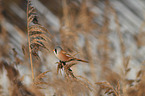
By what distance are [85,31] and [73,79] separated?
3.68ft

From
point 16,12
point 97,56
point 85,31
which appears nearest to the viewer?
point 85,31

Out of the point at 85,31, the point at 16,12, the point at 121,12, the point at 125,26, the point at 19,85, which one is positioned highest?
the point at 16,12

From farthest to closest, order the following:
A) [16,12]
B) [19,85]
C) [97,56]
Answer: [16,12]
[97,56]
[19,85]

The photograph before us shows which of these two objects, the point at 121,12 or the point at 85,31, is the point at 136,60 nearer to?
the point at 121,12

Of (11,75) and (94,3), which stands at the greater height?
(94,3)

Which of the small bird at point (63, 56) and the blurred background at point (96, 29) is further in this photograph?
the blurred background at point (96, 29)

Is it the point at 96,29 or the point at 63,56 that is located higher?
the point at 96,29

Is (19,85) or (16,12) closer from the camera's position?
(19,85)

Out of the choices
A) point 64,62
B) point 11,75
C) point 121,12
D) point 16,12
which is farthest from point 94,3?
point 64,62

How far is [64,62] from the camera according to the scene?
0.58 meters

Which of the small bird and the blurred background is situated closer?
the small bird

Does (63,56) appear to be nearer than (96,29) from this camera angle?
Yes

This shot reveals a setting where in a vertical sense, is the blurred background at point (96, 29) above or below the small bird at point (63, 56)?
above

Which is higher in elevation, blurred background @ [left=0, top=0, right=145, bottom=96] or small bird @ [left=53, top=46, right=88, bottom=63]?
blurred background @ [left=0, top=0, right=145, bottom=96]
